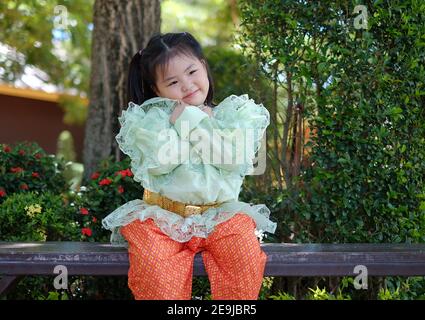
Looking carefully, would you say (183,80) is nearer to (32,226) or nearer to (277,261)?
(277,261)

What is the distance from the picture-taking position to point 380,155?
138 inches

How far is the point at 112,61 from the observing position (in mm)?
4895

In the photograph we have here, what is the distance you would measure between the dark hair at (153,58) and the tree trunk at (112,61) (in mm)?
1765

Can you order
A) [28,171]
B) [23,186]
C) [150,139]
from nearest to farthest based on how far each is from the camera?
[150,139]
[23,186]
[28,171]

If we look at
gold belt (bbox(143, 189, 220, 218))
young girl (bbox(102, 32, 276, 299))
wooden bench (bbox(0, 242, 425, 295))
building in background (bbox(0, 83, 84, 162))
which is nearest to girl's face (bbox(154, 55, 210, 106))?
young girl (bbox(102, 32, 276, 299))

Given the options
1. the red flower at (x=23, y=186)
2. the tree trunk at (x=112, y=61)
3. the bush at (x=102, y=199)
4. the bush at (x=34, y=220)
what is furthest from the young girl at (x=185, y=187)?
the tree trunk at (x=112, y=61)

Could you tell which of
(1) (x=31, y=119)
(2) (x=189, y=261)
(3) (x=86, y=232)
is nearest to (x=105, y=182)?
(3) (x=86, y=232)

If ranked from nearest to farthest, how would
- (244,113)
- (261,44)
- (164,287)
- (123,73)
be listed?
(164,287) < (244,113) < (261,44) < (123,73)

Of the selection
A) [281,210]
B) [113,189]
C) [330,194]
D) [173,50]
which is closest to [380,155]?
[330,194]

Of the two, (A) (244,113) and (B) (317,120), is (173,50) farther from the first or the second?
(B) (317,120)

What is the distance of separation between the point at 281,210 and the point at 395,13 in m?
1.27

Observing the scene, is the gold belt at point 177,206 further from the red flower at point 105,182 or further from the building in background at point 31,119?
the building in background at point 31,119

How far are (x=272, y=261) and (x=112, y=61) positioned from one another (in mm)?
2497

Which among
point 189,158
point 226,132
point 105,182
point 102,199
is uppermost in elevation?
point 226,132
